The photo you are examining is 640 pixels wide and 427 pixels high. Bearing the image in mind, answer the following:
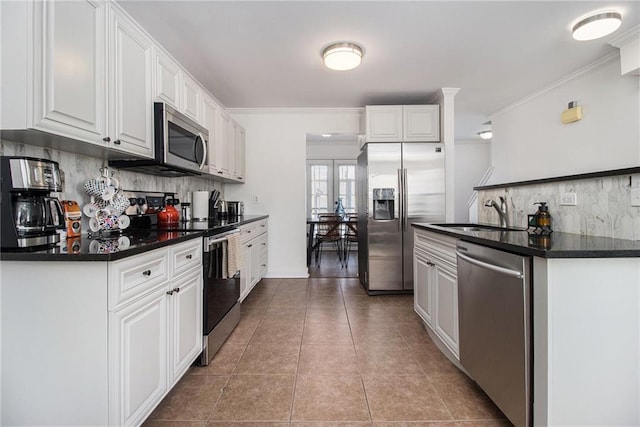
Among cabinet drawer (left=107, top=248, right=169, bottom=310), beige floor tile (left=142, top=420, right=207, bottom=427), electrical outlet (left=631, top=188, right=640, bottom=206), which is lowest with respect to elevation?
beige floor tile (left=142, top=420, right=207, bottom=427)

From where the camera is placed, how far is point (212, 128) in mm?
3170

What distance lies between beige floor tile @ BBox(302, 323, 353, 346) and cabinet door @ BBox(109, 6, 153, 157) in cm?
179

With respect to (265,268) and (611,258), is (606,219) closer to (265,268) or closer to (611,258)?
(611,258)

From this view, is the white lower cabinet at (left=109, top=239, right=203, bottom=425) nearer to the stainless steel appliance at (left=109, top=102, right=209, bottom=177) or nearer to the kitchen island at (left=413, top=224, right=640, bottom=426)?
the stainless steel appliance at (left=109, top=102, right=209, bottom=177)

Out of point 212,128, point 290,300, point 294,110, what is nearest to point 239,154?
point 212,128

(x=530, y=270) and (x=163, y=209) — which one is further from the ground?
(x=163, y=209)

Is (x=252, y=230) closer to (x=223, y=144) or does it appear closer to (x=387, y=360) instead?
(x=223, y=144)

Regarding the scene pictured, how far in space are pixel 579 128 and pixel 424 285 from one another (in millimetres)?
2595

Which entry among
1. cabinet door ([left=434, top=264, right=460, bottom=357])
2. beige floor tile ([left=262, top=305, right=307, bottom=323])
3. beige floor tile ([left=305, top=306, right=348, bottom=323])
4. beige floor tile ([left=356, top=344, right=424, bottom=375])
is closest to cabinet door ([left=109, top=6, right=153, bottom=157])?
beige floor tile ([left=262, top=305, right=307, bottom=323])

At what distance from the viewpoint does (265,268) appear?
410 centimetres

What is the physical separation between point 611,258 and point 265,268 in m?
3.52

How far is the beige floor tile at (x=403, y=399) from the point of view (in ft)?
4.99

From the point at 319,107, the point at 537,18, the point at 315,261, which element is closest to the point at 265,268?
the point at 315,261

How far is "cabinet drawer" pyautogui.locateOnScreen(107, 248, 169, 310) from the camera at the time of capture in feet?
3.78
